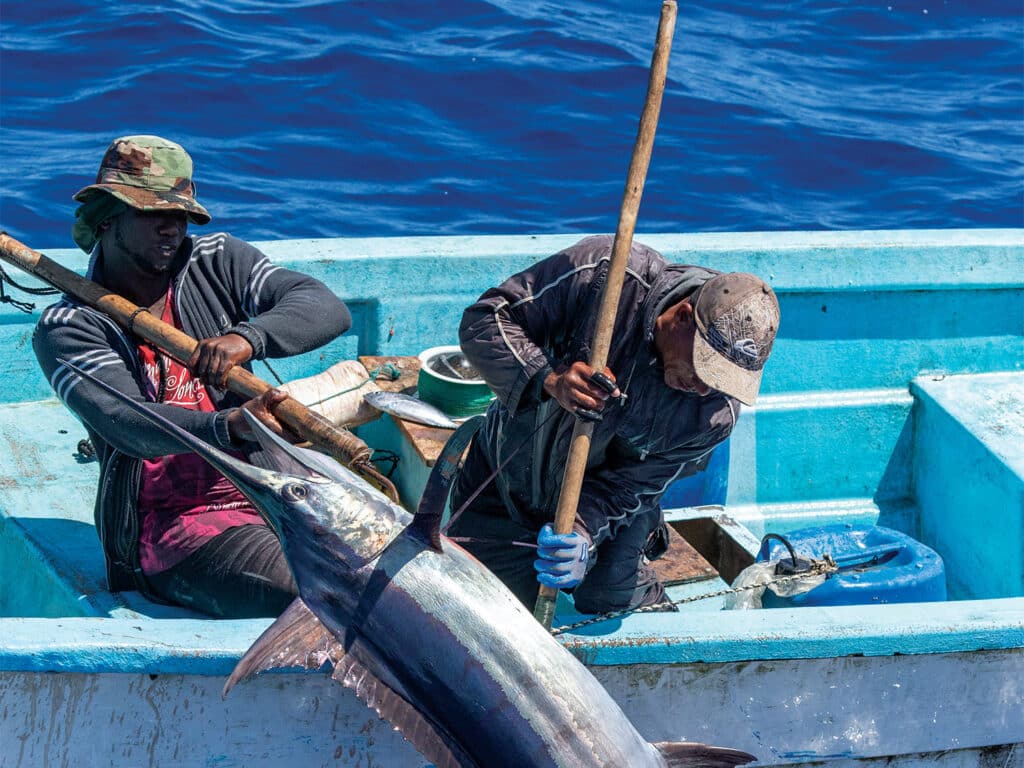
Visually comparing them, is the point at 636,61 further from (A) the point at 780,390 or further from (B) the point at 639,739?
(B) the point at 639,739

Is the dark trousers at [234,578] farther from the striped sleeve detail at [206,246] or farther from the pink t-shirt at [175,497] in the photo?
the striped sleeve detail at [206,246]

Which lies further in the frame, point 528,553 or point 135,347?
point 528,553

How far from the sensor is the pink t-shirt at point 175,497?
3.85m

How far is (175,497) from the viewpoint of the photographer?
154 inches

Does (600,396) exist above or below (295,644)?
above

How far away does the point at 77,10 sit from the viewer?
458 inches

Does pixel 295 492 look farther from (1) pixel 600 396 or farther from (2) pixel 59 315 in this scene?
(2) pixel 59 315

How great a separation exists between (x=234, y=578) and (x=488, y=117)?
768cm

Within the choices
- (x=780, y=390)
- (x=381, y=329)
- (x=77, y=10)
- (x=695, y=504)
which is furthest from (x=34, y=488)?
(x=77, y=10)

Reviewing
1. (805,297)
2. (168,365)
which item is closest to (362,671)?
(168,365)

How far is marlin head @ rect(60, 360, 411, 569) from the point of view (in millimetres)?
2758

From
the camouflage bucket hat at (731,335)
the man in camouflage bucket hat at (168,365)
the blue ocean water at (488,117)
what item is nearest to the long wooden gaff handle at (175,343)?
the man in camouflage bucket hat at (168,365)

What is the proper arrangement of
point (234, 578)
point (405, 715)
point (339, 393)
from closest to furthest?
point (405, 715) → point (234, 578) → point (339, 393)

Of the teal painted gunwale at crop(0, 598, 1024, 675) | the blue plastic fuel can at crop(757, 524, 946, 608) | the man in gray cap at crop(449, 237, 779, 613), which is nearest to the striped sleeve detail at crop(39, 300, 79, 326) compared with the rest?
the teal painted gunwale at crop(0, 598, 1024, 675)
